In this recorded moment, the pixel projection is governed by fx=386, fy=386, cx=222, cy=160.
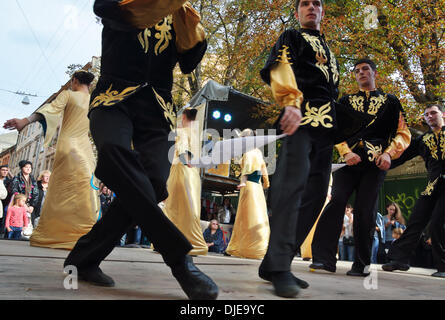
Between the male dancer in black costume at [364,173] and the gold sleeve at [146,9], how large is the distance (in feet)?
7.41

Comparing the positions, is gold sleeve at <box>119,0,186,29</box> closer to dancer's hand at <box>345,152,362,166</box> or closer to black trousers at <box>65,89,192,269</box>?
black trousers at <box>65,89,192,269</box>

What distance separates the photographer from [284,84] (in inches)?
89.7

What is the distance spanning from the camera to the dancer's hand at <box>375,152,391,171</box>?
3490 millimetres

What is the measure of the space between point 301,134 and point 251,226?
4.58 m

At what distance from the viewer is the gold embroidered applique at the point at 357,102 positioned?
12.4ft

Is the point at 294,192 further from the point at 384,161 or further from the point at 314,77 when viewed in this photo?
the point at 384,161

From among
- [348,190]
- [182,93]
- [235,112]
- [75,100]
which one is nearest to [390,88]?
[235,112]

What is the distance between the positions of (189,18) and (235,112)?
10.8 metres

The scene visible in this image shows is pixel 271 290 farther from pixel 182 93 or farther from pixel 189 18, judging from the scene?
pixel 182 93

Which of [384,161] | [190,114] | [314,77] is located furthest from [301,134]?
[190,114]

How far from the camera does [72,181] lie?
472 centimetres

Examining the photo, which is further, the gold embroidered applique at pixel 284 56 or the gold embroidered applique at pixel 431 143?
the gold embroidered applique at pixel 431 143

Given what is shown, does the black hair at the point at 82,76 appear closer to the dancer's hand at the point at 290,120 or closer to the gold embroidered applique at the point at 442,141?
the dancer's hand at the point at 290,120

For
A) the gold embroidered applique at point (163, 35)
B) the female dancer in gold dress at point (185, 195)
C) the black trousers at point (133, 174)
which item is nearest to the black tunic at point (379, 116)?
the gold embroidered applique at point (163, 35)
